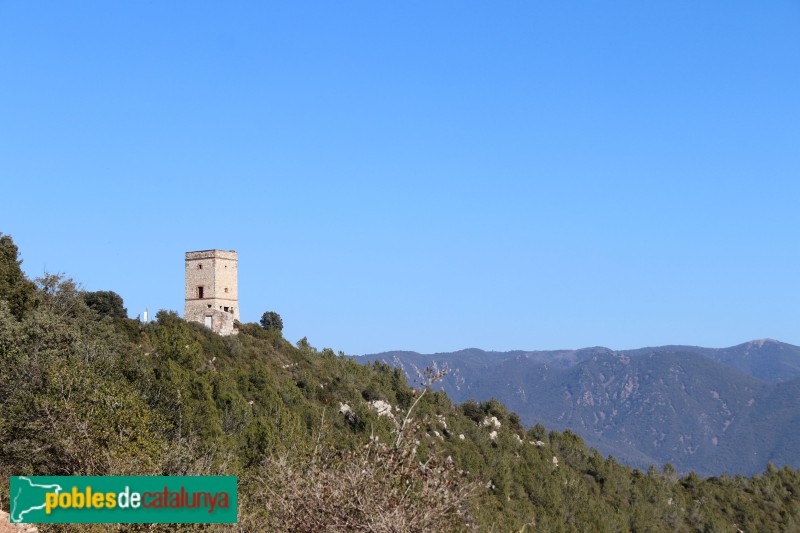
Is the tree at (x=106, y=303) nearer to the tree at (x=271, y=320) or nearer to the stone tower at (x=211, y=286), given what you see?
the stone tower at (x=211, y=286)

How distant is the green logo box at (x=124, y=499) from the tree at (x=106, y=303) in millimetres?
46918

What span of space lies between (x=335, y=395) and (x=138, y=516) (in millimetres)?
50624

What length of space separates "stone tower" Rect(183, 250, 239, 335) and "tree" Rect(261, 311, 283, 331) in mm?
12449

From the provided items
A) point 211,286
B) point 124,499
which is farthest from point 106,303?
point 124,499

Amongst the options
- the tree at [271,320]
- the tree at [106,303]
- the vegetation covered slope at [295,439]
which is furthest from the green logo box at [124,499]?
the tree at [271,320]

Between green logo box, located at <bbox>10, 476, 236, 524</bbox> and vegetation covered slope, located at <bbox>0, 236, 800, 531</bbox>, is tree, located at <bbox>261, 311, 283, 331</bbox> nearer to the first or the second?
vegetation covered slope, located at <bbox>0, 236, 800, 531</bbox>

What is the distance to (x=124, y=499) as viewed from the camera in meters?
16.0

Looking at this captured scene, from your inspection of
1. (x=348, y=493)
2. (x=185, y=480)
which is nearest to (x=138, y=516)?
(x=185, y=480)

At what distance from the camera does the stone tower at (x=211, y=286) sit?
64938mm

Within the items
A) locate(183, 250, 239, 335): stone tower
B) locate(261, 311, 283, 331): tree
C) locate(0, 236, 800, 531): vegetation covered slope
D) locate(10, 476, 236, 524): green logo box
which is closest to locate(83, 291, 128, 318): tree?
locate(0, 236, 800, 531): vegetation covered slope

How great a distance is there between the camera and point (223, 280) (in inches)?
2579

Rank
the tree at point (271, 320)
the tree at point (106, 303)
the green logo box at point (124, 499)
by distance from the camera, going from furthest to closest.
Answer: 1. the tree at point (271, 320)
2. the tree at point (106, 303)
3. the green logo box at point (124, 499)

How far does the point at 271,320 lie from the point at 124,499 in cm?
6364

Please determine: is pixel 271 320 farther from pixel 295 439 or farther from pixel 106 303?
pixel 295 439
